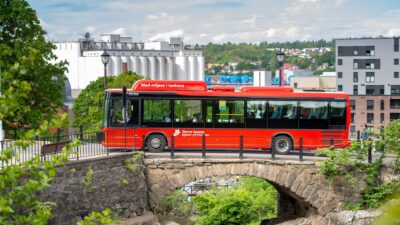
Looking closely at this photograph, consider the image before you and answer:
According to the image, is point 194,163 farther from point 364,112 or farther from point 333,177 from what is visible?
point 364,112

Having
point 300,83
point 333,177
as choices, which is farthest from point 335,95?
point 300,83

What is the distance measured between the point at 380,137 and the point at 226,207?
1073 cm

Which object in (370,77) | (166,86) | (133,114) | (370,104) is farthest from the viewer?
(370,77)

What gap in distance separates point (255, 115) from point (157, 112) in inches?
131

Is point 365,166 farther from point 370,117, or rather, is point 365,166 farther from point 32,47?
point 370,117

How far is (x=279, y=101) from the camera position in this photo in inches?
1021

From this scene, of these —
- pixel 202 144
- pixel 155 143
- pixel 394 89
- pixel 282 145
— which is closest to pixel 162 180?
pixel 202 144

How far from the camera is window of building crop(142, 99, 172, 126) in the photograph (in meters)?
25.2

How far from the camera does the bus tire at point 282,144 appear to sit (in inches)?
1010

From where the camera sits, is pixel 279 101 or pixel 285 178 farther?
pixel 279 101

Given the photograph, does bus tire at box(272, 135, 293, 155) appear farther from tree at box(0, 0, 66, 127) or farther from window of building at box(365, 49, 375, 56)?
window of building at box(365, 49, 375, 56)

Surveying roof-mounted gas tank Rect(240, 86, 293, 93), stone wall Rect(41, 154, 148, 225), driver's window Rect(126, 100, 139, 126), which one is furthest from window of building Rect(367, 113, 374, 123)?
stone wall Rect(41, 154, 148, 225)

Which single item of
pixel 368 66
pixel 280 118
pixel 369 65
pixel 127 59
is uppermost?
pixel 127 59

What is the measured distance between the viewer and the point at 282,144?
25.7 metres
